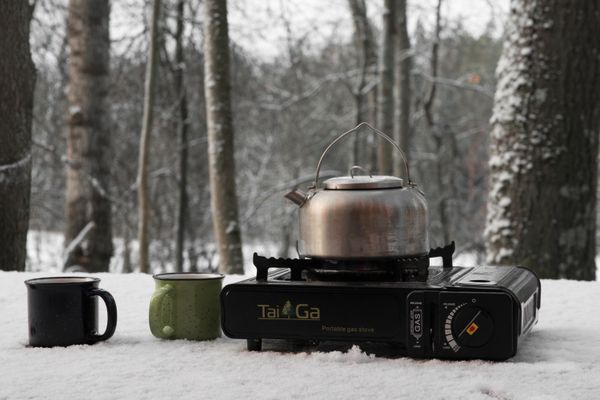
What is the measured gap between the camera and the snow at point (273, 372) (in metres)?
1.34

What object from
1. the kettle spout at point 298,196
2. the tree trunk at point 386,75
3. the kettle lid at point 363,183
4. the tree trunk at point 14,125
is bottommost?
the kettle spout at point 298,196

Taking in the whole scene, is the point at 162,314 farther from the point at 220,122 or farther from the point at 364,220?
the point at 220,122

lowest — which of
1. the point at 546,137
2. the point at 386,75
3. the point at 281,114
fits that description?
the point at 546,137

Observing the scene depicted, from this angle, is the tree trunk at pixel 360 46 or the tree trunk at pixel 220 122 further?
the tree trunk at pixel 360 46

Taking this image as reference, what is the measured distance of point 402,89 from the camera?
902cm

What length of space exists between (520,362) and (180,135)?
26.0 feet

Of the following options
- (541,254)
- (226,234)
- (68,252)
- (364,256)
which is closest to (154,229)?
(68,252)

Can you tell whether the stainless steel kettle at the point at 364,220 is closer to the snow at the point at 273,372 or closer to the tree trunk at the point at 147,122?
the snow at the point at 273,372

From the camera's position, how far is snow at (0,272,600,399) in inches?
52.6

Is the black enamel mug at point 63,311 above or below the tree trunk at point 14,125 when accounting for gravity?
below

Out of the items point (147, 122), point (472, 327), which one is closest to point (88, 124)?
point (147, 122)

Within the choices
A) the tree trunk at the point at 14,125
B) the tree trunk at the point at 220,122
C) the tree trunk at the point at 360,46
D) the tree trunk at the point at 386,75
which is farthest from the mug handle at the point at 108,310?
the tree trunk at the point at 360,46

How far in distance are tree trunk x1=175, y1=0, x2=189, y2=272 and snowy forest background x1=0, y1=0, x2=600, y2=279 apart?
2cm

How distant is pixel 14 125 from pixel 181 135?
577cm
